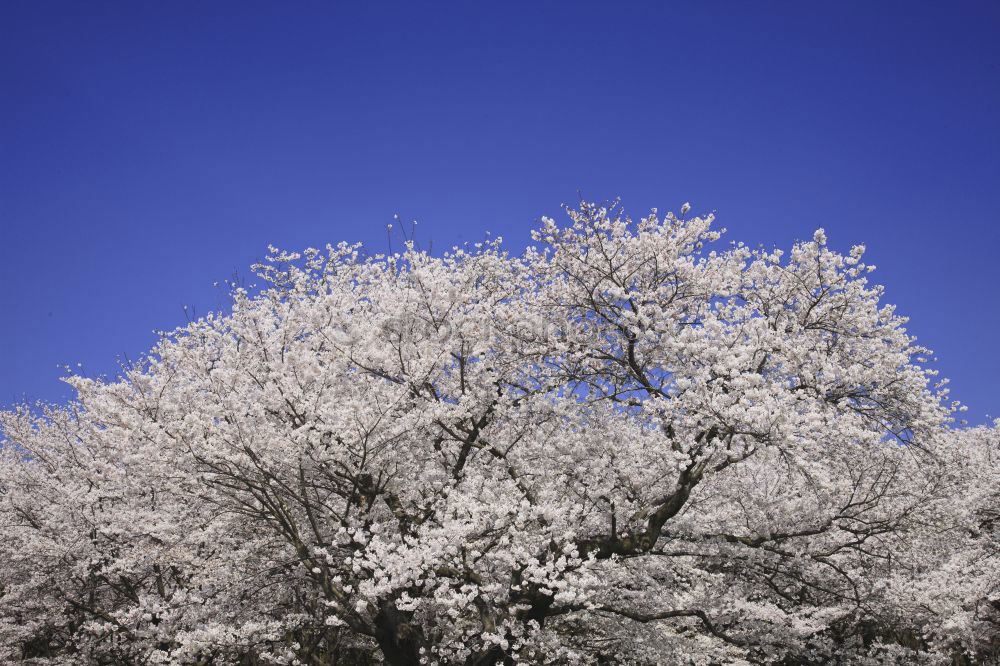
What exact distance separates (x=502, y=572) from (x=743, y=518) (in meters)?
6.77

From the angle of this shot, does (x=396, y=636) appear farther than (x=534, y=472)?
No

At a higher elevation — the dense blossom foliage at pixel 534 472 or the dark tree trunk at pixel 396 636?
the dense blossom foliage at pixel 534 472

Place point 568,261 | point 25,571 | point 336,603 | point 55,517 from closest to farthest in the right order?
point 336,603, point 568,261, point 55,517, point 25,571

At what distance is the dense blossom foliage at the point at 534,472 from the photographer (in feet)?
32.9

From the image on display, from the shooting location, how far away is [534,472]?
12625mm

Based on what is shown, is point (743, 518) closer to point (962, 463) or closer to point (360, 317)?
point (962, 463)

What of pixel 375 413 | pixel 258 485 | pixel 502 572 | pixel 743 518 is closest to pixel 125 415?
pixel 258 485

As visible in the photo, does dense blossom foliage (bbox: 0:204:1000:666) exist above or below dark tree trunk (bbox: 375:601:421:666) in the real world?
above

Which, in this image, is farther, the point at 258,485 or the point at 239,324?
the point at 239,324

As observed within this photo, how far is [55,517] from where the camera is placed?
16312mm

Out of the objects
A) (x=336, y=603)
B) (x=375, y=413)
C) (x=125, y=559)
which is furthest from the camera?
(x=125, y=559)

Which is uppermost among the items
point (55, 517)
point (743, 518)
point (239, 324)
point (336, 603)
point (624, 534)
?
point (239, 324)

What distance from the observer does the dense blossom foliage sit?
10.0 meters

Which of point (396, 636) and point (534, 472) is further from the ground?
point (534, 472)
